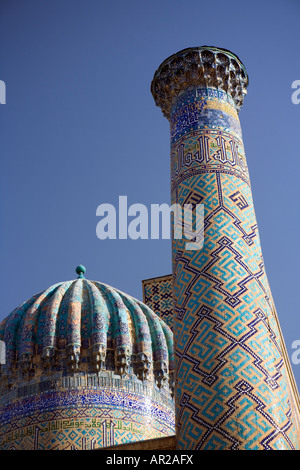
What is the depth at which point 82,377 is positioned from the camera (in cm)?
740

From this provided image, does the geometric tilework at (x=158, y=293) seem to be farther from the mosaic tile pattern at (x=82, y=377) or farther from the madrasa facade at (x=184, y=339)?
the mosaic tile pattern at (x=82, y=377)

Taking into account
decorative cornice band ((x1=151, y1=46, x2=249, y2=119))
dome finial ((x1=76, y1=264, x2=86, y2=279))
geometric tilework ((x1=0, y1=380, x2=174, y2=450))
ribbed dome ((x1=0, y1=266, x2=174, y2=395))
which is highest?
decorative cornice band ((x1=151, y1=46, x2=249, y2=119))

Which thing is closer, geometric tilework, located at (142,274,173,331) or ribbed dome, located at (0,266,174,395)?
ribbed dome, located at (0,266,174,395)

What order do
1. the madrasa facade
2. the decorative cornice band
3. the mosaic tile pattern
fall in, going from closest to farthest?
the madrasa facade
the decorative cornice band
the mosaic tile pattern

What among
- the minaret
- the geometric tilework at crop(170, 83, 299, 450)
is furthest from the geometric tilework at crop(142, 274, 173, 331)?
the geometric tilework at crop(170, 83, 299, 450)

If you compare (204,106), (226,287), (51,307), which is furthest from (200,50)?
(51,307)

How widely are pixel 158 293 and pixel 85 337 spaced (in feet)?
8.94

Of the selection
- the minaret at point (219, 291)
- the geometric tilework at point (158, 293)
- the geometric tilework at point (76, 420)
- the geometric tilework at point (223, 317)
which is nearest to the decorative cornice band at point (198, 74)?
the minaret at point (219, 291)

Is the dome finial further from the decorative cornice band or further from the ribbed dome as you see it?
the decorative cornice band

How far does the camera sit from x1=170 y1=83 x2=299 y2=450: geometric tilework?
4102 mm

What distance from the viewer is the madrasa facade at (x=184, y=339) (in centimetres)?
423

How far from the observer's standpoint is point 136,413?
24.5ft

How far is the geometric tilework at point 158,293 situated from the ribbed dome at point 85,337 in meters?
1.56
